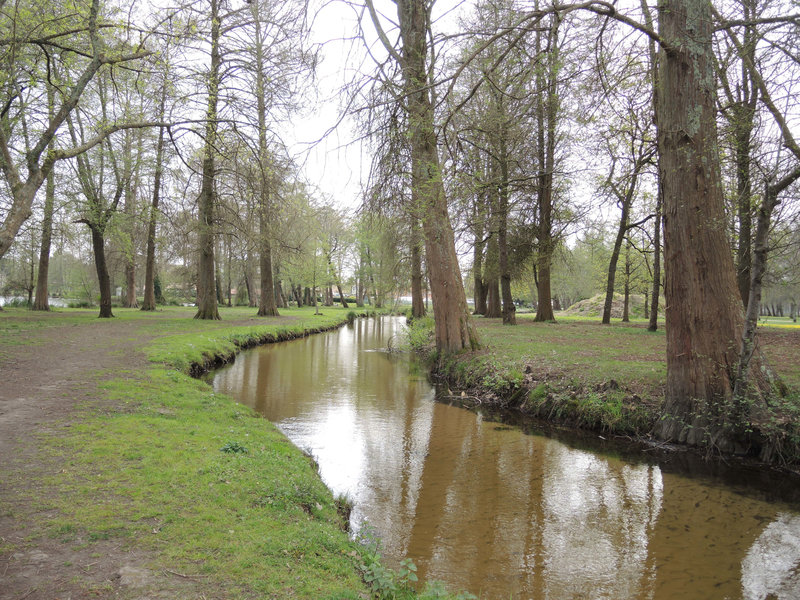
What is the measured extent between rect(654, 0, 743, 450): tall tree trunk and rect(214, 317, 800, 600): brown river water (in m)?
0.90

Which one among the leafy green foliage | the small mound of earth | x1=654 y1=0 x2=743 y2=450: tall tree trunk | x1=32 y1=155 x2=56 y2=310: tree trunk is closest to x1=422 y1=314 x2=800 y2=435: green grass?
x1=654 y1=0 x2=743 y2=450: tall tree trunk

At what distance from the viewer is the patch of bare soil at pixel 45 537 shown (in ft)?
8.27

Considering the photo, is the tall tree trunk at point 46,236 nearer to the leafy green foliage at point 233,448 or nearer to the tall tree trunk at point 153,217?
the tall tree trunk at point 153,217

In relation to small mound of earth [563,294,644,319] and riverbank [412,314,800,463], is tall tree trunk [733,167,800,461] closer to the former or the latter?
riverbank [412,314,800,463]

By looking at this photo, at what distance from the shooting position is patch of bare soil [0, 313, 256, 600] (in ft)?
8.27

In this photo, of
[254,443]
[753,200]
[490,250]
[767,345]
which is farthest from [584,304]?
[254,443]

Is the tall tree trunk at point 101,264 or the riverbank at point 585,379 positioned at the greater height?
the tall tree trunk at point 101,264

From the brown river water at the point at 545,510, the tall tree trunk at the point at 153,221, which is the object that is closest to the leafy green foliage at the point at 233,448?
the brown river water at the point at 545,510

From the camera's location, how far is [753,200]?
20.4 ft

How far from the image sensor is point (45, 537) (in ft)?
9.81

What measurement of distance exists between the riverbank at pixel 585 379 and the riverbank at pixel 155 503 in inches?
196

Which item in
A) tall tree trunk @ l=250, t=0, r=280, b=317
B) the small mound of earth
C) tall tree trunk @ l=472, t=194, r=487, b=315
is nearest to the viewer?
tall tree trunk @ l=250, t=0, r=280, b=317

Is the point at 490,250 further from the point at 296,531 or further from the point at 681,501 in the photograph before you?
the point at 296,531

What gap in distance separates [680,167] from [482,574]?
580 cm
